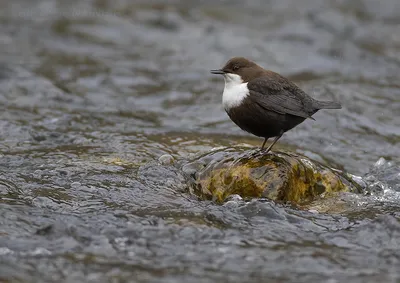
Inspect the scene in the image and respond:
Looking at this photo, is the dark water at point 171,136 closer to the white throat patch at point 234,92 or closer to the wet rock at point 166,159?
the wet rock at point 166,159

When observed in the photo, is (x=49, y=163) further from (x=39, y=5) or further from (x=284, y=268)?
(x=39, y=5)

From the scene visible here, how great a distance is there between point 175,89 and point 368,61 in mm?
3463

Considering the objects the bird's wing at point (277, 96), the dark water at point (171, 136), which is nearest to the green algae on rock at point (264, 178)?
the dark water at point (171, 136)

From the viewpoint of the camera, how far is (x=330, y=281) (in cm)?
442

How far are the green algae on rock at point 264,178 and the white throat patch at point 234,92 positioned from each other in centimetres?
53

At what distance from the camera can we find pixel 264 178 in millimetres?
5871

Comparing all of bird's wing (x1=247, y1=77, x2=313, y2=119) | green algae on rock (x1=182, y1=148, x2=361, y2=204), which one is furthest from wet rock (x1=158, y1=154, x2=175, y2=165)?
bird's wing (x1=247, y1=77, x2=313, y2=119)

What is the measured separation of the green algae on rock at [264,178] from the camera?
5.86 m

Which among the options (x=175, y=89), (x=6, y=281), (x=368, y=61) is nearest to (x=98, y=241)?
(x=6, y=281)

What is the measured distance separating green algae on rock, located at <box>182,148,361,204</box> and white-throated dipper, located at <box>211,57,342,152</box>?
0.77 feet

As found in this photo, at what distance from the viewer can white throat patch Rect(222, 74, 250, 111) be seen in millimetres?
5902

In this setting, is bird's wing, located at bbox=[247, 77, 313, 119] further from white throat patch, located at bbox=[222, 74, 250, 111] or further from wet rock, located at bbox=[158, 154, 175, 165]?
wet rock, located at bbox=[158, 154, 175, 165]

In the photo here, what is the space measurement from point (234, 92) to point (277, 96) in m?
0.38

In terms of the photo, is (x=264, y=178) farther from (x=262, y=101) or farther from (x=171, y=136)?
(x=171, y=136)
